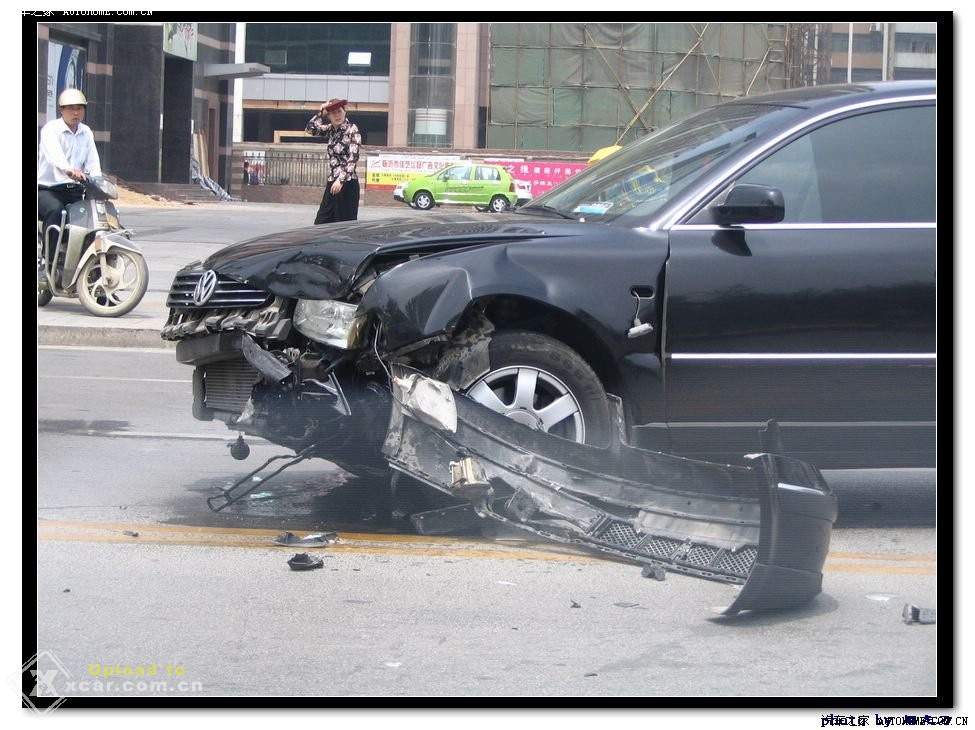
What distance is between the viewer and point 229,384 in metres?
5.05

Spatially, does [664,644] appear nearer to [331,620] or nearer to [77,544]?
[331,620]

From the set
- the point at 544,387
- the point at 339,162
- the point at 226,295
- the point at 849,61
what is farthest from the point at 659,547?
the point at 339,162

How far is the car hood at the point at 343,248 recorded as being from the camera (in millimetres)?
4793

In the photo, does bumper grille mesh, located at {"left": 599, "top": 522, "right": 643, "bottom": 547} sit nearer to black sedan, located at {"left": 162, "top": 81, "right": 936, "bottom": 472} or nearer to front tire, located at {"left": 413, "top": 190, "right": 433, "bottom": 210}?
black sedan, located at {"left": 162, "top": 81, "right": 936, "bottom": 472}

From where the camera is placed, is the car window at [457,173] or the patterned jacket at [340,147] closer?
the patterned jacket at [340,147]

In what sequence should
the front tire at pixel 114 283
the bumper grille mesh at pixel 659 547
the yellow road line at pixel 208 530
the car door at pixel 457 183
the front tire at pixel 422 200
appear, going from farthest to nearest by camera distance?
the front tire at pixel 422 200
the car door at pixel 457 183
the front tire at pixel 114 283
the yellow road line at pixel 208 530
the bumper grille mesh at pixel 659 547

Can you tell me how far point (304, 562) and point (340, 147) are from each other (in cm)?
741

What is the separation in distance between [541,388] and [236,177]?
36.0 meters

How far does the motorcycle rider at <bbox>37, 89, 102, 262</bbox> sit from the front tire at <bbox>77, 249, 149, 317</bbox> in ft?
1.56

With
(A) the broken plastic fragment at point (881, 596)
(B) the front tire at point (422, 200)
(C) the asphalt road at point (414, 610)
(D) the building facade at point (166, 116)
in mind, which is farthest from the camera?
(B) the front tire at point (422, 200)

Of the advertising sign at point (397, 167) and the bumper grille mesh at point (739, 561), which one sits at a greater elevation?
the advertising sign at point (397, 167)

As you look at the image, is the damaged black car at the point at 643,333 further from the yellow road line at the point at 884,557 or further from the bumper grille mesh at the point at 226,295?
the yellow road line at the point at 884,557

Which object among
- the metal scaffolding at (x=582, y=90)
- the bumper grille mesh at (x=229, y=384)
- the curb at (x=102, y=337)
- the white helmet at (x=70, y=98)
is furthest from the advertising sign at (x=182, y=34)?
the metal scaffolding at (x=582, y=90)

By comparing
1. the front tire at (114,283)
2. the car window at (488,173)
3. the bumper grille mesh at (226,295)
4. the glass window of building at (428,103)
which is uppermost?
the glass window of building at (428,103)
